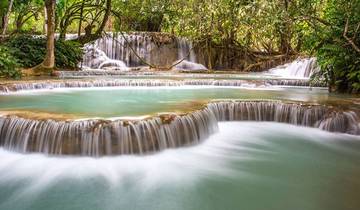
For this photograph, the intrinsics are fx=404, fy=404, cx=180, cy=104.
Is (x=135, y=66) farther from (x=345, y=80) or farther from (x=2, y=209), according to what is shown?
(x=2, y=209)

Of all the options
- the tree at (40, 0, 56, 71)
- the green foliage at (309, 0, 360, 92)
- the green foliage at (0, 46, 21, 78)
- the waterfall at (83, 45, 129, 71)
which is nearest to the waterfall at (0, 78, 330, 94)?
the green foliage at (0, 46, 21, 78)

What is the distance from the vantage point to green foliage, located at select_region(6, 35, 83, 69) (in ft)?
50.0

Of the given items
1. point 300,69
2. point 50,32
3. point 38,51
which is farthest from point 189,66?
point 50,32

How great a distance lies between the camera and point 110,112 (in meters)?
6.50

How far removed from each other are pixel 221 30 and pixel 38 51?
8.34m

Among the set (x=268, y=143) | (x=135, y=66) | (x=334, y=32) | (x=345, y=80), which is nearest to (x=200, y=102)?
(x=268, y=143)

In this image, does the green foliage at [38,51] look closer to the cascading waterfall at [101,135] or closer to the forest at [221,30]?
the forest at [221,30]

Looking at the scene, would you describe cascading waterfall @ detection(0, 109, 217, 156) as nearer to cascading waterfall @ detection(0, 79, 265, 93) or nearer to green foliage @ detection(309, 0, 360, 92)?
cascading waterfall @ detection(0, 79, 265, 93)

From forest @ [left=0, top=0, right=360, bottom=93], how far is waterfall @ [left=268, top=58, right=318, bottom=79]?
1058mm

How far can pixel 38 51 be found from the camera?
15.8m

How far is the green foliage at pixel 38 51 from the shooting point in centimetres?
1523

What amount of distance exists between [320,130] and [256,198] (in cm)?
359

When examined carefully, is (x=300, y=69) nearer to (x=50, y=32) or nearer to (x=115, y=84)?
(x=115, y=84)

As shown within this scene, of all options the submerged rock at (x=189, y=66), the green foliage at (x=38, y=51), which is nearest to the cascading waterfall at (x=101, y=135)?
the green foliage at (x=38, y=51)
